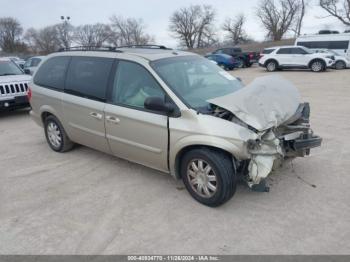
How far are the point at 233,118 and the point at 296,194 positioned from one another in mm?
1270

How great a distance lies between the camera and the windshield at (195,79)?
363 cm

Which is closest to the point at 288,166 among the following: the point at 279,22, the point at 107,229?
the point at 107,229

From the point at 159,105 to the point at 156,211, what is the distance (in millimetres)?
1208

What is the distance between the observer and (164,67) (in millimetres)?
3869

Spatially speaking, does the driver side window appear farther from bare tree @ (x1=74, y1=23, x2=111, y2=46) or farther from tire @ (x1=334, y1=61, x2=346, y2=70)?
bare tree @ (x1=74, y1=23, x2=111, y2=46)

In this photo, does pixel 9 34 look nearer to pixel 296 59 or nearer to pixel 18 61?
pixel 18 61

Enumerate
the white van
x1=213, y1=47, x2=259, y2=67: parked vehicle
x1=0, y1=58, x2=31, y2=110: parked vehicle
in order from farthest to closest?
x1=213, y1=47, x2=259, y2=67: parked vehicle
the white van
x1=0, y1=58, x2=31, y2=110: parked vehicle

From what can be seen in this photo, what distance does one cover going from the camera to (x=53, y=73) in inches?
201

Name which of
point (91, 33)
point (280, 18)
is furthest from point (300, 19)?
point (91, 33)

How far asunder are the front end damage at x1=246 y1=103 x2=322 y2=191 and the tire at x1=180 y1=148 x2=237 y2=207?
24cm

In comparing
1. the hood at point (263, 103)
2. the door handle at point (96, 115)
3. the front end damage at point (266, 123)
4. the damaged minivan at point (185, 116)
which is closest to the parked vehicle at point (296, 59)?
the damaged minivan at point (185, 116)

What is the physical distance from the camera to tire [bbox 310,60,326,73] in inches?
719

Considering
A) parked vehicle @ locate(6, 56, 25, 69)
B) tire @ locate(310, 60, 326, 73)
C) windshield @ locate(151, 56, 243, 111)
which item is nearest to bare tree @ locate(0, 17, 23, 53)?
parked vehicle @ locate(6, 56, 25, 69)

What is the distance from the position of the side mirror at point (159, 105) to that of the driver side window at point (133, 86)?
7.1 inches
